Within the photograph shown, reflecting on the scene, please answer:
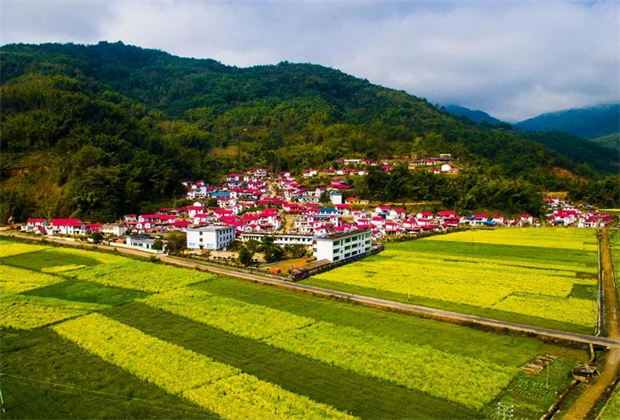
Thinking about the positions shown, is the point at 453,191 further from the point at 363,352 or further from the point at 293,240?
the point at 363,352

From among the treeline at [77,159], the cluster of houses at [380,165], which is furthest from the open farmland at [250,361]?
the cluster of houses at [380,165]

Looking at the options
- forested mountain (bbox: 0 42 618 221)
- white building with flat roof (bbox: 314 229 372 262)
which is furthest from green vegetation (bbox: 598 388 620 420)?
forested mountain (bbox: 0 42 618 221)

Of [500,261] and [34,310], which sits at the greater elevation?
[500,261]

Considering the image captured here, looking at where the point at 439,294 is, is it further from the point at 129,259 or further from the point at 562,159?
the point at 562,159

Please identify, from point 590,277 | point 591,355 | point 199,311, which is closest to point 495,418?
point 591,355

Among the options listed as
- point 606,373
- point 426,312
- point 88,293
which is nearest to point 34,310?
point 88,293
